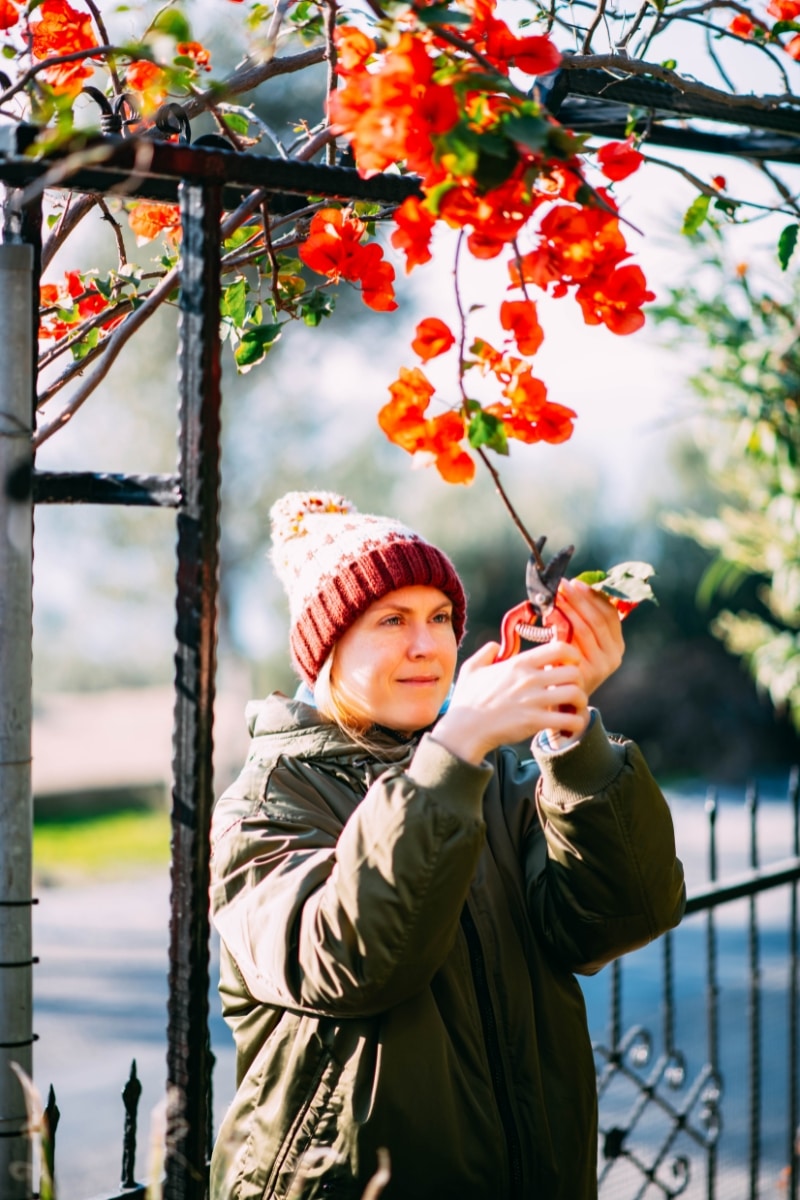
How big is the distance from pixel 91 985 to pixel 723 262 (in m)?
4.82

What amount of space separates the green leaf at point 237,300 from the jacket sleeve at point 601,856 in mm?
731

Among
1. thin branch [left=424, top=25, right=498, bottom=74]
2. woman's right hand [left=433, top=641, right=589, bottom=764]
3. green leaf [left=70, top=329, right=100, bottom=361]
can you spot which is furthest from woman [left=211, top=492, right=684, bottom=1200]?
thin branch [left=424, top=25, right=498, bottom=74]

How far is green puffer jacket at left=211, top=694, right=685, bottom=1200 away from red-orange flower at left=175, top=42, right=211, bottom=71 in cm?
89

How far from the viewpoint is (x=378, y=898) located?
1.28 meters

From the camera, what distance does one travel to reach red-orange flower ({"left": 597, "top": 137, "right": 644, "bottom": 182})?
4.65 ft

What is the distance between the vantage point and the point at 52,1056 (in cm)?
532

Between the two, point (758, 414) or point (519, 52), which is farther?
point (758, 414)

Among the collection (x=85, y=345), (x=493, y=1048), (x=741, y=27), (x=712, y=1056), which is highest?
(x=741, y=27)

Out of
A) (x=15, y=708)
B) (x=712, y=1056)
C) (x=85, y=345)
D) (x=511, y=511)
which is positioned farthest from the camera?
(x=712, y=1056)

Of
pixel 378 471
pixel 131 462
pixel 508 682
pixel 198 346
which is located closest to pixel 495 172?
pixel 198 346

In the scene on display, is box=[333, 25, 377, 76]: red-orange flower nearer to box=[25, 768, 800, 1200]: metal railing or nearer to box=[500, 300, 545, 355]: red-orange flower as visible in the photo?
box=[500, 300, 545, 355]: red-orange flower

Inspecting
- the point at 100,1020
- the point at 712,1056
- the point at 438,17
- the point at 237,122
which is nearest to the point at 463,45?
the point at 438,17

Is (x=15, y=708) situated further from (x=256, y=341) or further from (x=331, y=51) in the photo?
(x=331, y=51)

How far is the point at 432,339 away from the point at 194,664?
0.43 metres
